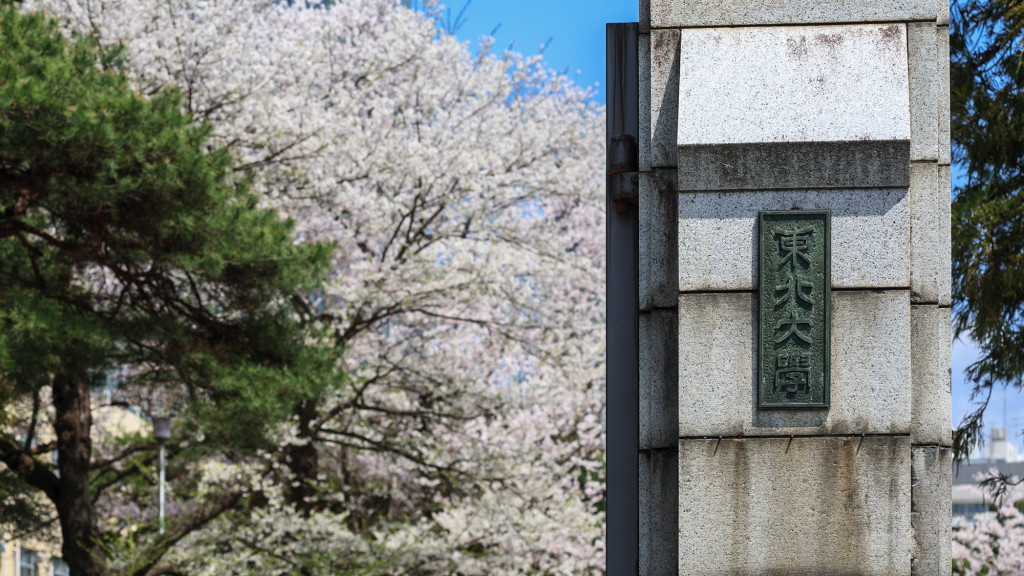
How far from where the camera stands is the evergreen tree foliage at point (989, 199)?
10.4 metres

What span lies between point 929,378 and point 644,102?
1281 mm

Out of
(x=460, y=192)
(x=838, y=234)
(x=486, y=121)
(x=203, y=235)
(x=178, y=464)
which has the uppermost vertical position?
(x=486, y=121)

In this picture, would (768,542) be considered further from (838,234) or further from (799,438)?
(838,234)

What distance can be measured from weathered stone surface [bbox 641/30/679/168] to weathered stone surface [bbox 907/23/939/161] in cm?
75

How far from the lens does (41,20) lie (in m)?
10.7

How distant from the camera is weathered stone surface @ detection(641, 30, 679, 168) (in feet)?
11.8

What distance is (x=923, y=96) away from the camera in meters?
3.48

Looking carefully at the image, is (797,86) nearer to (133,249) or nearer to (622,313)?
(622,313)

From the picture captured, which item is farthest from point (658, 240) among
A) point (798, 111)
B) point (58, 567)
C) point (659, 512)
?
point (58, 567)

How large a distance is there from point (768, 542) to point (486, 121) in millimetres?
14378

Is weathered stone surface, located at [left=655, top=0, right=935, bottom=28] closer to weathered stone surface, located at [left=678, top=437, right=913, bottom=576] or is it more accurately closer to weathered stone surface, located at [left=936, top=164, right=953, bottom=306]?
weathered stone surface, located at [left=936, top=164, right=953, bottom=306]

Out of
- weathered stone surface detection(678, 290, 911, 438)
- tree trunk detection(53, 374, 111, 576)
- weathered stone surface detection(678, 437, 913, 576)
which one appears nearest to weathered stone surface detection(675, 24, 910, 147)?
weathered stone surface detection(678, 290, 911, 438)

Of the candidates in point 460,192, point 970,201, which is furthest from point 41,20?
point 970,201

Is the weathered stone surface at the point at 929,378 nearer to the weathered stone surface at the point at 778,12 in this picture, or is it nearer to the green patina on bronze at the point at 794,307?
the green patina on bronze at the point at 794,307
